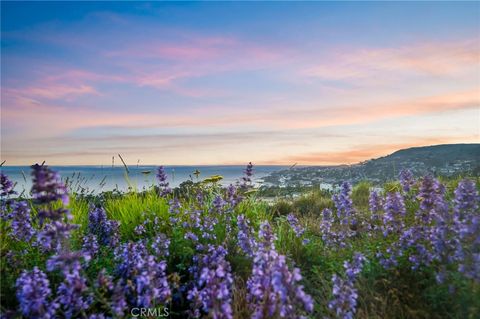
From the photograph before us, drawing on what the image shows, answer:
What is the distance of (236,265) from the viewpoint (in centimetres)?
541

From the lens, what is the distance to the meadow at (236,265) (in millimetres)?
3254

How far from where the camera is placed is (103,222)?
6.14m

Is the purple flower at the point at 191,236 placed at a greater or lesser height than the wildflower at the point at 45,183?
lesser

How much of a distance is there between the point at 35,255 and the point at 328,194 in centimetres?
1077

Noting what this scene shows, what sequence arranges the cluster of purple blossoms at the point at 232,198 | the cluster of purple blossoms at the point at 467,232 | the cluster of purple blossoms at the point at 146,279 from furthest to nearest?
the cluster of purple blossoms at the point at 232,198 → the cluster of purple blossoms at the point at 467,232 → the cluster of purple blossoms at the point at 146,279

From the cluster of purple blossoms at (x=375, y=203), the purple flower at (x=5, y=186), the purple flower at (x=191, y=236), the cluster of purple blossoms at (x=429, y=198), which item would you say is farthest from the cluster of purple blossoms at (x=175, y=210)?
the cluster of purple blossoms at (x=429, y=198)

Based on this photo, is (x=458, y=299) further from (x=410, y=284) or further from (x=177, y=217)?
(x=177, y=217)

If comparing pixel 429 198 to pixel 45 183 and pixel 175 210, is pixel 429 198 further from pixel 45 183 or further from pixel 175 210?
pixel 45 183

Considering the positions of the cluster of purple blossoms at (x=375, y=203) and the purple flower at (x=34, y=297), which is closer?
the purple flower at (x=34, y=297)

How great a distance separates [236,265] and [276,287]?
2.59 metres

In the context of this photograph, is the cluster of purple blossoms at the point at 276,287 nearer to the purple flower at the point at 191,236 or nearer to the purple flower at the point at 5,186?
the purple flower at the point at 191,236

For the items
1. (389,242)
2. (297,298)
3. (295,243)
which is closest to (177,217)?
(295,243)

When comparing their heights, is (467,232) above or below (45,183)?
below

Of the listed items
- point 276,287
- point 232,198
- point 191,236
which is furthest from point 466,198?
point 232,198
